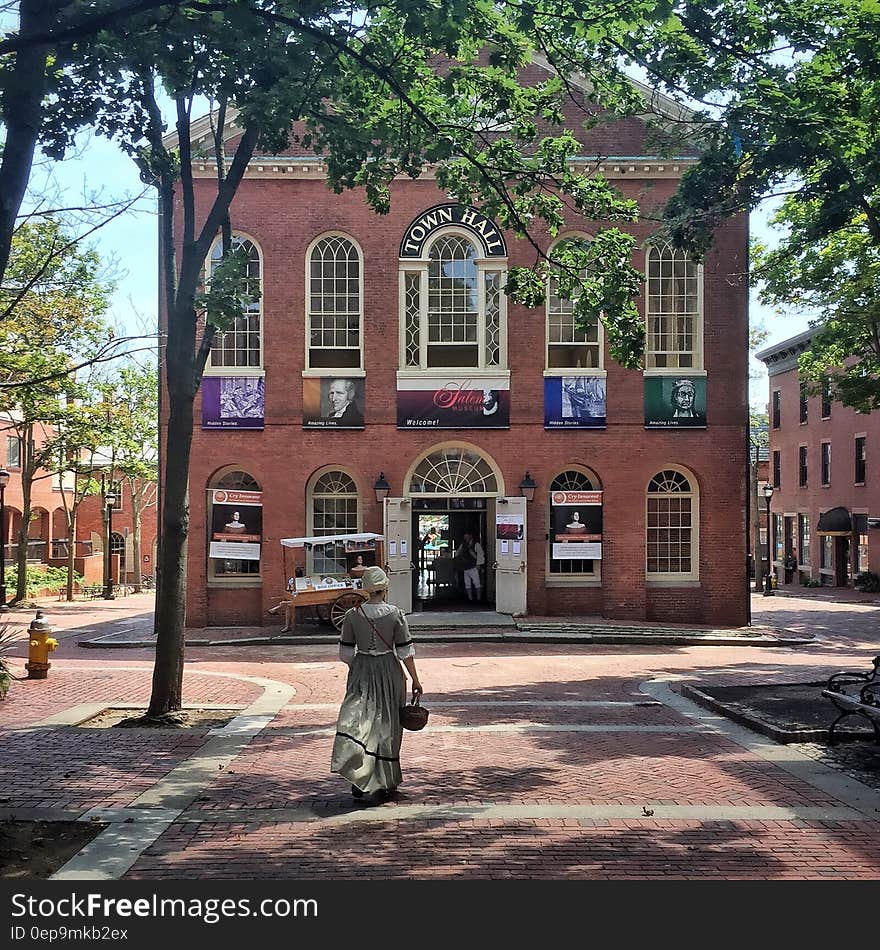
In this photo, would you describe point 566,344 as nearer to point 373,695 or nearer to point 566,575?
point 566,575

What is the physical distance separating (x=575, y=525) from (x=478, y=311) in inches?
210

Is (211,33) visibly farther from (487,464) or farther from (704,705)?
(487,464)

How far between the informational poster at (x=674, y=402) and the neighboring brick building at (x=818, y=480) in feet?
63.4

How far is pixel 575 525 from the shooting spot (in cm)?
2295

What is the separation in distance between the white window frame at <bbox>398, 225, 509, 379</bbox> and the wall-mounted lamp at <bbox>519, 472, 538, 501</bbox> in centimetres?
243

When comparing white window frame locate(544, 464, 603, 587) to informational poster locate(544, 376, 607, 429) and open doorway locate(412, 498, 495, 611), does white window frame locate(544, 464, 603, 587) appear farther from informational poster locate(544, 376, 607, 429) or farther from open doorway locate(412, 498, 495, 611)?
open doorway locate(412, 498, 495, 611)

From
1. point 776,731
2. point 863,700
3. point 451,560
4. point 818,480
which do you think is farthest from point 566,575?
point 818,480

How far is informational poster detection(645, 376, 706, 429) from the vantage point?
75.4 feet

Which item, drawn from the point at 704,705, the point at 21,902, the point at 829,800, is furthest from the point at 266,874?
the point at 704,705

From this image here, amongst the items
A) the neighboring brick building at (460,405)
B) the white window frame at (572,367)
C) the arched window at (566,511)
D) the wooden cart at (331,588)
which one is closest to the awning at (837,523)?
the neighboring brick building at (460,405)

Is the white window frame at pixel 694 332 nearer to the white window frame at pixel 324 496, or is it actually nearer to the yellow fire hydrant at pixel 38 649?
the white window frame at pixel 324 496

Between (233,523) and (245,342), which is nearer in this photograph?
(233,523)

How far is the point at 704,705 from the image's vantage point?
12711 mm

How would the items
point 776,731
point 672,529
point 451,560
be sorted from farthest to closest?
point 451,560
point 672,529
point 776,731
